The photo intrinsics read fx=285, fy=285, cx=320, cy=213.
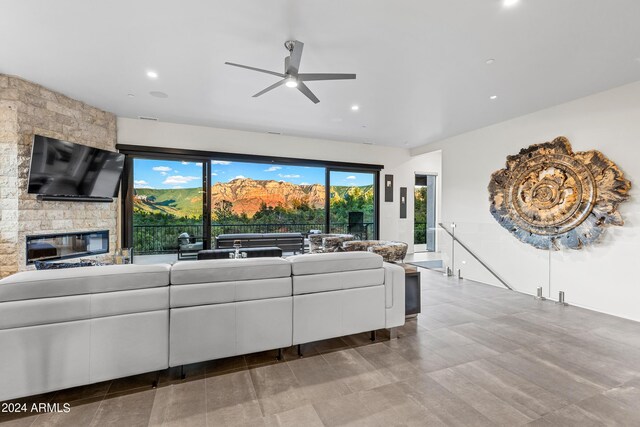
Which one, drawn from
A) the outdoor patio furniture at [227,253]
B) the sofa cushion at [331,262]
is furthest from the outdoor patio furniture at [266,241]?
the sofa cushion at [331,262]

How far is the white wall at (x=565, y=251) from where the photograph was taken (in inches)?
144

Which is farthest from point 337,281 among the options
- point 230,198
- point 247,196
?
point 247,196

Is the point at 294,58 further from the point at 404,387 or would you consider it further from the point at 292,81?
the point at 404,387

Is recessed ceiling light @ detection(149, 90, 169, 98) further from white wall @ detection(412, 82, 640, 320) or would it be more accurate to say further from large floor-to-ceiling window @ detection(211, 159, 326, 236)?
white wall @ detection(412, 82, 640, 320)

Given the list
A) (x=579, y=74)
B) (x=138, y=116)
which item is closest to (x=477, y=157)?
(x=579, y=74)

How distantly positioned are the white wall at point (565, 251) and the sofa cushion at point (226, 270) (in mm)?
4414

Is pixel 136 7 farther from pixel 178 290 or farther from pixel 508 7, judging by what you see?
Result: pixel 508 7

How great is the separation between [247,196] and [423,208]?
540cm

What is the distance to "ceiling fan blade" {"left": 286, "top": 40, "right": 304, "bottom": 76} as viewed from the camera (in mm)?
2688

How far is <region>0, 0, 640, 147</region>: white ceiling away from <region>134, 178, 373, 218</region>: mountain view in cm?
187

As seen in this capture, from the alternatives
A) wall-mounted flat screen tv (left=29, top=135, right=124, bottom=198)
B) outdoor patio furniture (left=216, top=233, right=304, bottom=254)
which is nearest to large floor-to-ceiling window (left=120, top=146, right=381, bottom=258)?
outdoor patio furniture (left=216, top=233, right=304, bottom=254)

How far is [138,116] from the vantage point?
530cm

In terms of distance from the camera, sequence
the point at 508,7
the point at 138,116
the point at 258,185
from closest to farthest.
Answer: the point at 508,7
the point at 138,116
the point at 258,185

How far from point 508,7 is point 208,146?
536 centimetres
